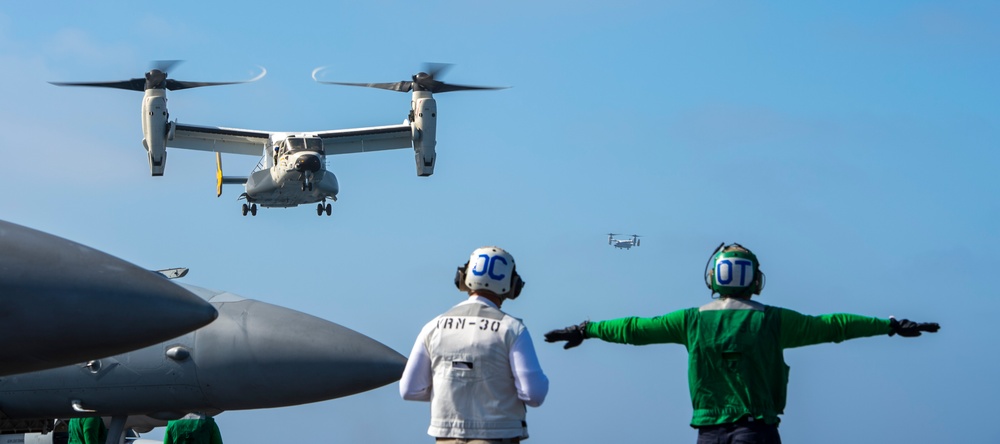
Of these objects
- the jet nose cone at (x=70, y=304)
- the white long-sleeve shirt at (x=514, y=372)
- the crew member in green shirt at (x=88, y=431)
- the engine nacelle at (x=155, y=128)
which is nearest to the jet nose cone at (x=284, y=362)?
the jet nose cone at (x=70, y=304)

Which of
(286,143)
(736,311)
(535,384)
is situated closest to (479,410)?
(535,384)

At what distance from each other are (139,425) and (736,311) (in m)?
9.48

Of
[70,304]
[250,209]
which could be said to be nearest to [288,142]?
[250,209]

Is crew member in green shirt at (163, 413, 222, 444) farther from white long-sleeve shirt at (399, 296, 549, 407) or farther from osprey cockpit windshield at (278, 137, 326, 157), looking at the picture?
osprey cockpit windshield at (278, 137, 326, 157)

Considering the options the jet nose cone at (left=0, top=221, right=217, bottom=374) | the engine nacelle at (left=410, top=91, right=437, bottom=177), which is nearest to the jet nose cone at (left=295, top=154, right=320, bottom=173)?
the engine nacelle at (left=410, top=91, right=437, bottom=177)

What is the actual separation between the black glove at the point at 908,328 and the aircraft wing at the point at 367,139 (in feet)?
185

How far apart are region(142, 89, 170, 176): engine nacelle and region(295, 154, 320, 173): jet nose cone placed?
11.7m

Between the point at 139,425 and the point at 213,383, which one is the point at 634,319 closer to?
the point at 213,383

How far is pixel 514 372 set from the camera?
6.50 m

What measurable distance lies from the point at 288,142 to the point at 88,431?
3847cm

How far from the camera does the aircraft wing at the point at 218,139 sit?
64.1 m

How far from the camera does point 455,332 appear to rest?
6676 mm

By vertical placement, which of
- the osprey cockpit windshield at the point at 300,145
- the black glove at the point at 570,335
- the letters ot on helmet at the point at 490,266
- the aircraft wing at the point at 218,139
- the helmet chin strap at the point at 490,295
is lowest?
the black glove at the point at 570,335

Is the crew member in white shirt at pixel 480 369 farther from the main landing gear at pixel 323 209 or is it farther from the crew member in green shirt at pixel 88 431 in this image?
the main landing gear at pixel 323 209
